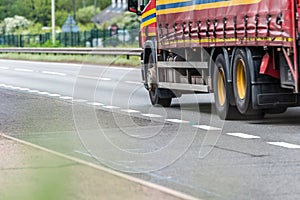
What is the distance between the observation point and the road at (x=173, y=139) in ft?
27.5

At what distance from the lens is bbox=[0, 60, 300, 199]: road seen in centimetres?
838

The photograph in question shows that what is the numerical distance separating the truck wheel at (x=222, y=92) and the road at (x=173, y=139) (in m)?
0.21

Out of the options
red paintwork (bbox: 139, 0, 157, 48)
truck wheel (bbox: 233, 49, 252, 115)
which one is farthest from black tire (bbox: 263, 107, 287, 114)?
red paintwork (bbox: 139, 0, 157, 48)

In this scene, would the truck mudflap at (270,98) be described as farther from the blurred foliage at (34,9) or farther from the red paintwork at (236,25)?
the blurred foliage at (34,9)

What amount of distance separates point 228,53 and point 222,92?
0.67 m

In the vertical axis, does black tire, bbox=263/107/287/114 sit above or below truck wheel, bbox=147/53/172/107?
below

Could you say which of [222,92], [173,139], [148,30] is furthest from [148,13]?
[173,139]

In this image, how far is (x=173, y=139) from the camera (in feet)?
41.4

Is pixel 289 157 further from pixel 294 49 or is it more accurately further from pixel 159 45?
pixel 159 45

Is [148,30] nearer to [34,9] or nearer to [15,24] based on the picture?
[15,24]

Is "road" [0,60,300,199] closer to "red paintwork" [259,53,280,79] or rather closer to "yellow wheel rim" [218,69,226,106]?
"yellow wheel rim" [218,69,226,106]

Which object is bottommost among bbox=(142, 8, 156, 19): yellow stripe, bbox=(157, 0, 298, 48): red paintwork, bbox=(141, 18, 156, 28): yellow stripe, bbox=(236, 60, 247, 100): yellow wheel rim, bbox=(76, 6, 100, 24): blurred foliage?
bbox=(236, 60, 247, 100): yellow wheel rim

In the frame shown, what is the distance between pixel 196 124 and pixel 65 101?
7.30 metres

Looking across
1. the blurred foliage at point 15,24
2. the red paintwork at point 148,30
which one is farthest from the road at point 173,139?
the blurred foliage at point 15,24
